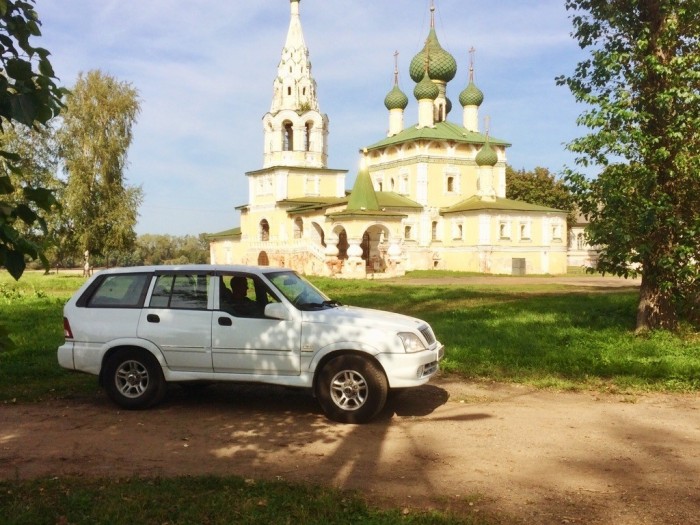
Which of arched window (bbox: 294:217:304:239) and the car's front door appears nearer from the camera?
the car's front door

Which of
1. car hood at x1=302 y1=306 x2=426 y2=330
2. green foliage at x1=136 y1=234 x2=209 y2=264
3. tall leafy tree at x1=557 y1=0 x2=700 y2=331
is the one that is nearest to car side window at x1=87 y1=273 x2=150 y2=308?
car hood at x1=302 y1=306 x2=426 y2=330

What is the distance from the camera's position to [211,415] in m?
7.93

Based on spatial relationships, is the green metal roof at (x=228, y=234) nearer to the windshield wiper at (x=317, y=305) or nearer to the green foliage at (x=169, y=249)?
the green foliage at (x=169, y=249)

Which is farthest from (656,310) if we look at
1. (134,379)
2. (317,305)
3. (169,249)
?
(169,249)

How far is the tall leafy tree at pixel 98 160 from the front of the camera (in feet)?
142

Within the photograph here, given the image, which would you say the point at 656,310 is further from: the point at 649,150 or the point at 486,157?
the point at 486,157

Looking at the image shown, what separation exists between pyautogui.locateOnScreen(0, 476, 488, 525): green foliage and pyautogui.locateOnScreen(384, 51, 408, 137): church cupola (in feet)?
182

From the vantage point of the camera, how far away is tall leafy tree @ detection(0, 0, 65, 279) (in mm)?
3277

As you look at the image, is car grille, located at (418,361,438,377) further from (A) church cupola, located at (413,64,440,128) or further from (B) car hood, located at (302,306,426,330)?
(A) church cupola, located at (413,64,440,128)

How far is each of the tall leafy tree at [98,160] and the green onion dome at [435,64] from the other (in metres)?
23.3

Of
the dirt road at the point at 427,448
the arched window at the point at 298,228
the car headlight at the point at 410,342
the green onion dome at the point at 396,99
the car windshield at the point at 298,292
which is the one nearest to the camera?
the dirt road at the point at 427,448

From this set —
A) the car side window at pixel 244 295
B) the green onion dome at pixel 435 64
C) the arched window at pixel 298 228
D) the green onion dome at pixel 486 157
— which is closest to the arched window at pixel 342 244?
the arched window at pixel 298 228

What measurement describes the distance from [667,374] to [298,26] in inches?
1936

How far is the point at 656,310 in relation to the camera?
13617mm
